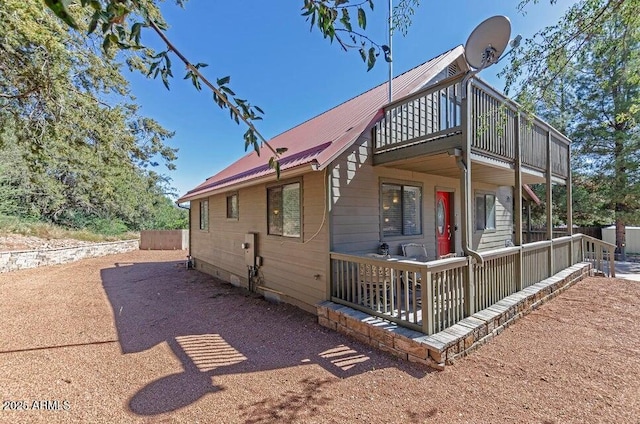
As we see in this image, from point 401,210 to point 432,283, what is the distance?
2.70 meters

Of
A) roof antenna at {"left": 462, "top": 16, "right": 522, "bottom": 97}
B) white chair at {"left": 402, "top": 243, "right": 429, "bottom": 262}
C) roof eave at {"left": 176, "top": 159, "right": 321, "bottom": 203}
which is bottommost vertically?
white chair at {"left": 402, "top": 243, "right": 429, "bottom": 262}

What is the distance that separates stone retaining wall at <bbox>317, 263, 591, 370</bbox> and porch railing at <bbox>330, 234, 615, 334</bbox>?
13 centimetres

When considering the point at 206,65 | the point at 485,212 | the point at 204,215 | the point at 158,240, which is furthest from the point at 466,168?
the point at 158,240

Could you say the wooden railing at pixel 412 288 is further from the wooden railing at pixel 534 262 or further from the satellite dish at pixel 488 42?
the satellite dish at pixel 488 42

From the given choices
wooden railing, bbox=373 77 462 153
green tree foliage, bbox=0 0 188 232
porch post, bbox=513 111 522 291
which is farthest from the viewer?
porch post, bbox=513 111 522 291

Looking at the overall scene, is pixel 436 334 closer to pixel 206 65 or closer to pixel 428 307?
pixel 428 307

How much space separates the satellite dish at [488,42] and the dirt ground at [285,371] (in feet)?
13.1

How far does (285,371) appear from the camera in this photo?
347 centimetres

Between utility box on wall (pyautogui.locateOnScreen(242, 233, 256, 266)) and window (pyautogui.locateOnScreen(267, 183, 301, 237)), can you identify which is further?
utility box on wall (pyautogui.locateOnScreen(242, 233, 256, 266))

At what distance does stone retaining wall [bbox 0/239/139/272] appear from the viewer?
982cm

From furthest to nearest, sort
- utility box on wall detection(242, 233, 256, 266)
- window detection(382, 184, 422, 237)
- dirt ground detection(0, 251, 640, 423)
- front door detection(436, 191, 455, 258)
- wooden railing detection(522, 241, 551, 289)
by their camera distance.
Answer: front door detection(436, 191, 455, 258) → utility box on wall detection(242, 233, 256, 266) → window detection(382, 184, 422, 237) → wooden railing detection(522, 241, 551, 289) → dirt ground detection(0, 251, 640, 423)

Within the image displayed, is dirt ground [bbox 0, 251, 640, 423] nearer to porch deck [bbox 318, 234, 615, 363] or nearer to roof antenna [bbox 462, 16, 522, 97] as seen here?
porch deck [bbox 318, 234, 615, 363]

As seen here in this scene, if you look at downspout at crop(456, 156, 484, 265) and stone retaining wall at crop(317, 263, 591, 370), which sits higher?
downspout at crop(456, 156, 484, 265)

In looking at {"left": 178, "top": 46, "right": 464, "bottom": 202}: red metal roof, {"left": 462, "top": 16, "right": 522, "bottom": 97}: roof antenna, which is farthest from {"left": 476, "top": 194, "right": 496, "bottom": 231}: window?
{"left": 462, "top": 16, "right": 522, "bottom": 97}: roof antenna
